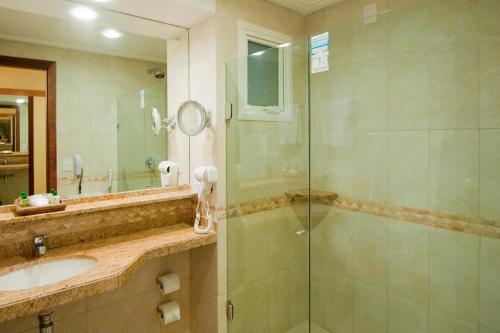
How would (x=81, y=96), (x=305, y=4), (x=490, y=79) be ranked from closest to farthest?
(x=490, y=79)
(x=81, y=96)
(x=305, y=4)

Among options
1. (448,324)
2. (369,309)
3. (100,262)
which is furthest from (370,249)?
(100,262)

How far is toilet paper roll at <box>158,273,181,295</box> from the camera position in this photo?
6.11 ft

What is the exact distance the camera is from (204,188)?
5.95 ft

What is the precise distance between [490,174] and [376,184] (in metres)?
0.60

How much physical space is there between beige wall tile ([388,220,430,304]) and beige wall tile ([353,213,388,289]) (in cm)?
4

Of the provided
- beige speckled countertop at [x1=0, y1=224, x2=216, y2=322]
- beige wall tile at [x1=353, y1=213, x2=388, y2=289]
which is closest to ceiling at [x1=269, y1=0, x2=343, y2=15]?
beige wall tile at [x1=353, y1=213, x2=388, y2=289]

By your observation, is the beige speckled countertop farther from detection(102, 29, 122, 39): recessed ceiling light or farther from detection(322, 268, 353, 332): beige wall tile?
detection(102, 29, 122, 39): recessed ceiling light

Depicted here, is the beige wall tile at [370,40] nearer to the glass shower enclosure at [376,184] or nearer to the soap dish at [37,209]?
the glass shower enclosure at [376,184]

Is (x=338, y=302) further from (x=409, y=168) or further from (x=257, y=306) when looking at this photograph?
(x=409, y=168)

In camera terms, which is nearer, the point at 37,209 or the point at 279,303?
the point at 37,209

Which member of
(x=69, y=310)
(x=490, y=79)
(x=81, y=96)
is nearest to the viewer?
(x=490, y=79)

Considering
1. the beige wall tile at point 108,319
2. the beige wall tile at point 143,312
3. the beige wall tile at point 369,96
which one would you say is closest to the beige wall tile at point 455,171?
the beige wall tile at point 369,96

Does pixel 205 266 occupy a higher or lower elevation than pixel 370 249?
lower

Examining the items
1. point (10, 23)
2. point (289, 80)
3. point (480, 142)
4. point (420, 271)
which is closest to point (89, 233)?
point (10, 23)
